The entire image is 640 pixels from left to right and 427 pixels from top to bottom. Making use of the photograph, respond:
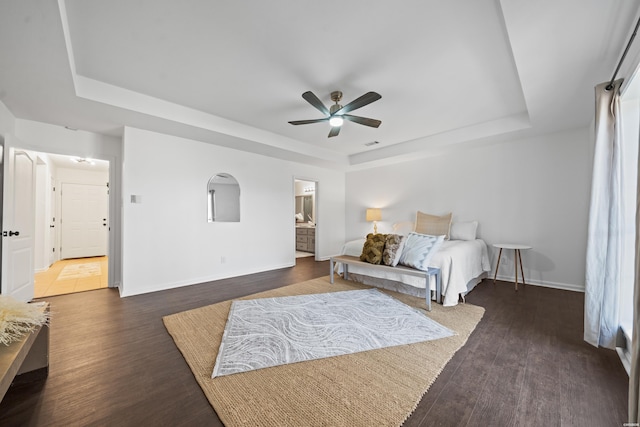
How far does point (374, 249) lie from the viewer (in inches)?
139

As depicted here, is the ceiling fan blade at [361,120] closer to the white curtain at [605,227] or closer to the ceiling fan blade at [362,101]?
the ceiling fan blade at [362,101]

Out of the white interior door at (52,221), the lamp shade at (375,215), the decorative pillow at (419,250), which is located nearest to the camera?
the decorative pillow at (419,250)

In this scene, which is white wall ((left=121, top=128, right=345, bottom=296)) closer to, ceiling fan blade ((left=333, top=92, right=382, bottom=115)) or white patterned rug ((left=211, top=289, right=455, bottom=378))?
white patterned rug ((left=211, top=289, right=455, bottom=378))

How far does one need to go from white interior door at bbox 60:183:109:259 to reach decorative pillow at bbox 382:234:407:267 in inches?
272

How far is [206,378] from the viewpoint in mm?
1683

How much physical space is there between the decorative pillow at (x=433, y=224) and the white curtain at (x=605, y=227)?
2.55m

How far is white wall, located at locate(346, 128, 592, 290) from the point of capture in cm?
369

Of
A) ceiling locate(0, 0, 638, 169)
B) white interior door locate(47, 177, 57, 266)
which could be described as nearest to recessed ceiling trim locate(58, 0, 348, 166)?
ceiling locate(0, 0, 638, 169)

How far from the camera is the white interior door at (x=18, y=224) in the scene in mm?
2734

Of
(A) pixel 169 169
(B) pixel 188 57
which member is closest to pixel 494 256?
(B) pixel 188 57

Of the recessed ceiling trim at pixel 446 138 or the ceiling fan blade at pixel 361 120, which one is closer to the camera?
the ceiling fan blade at pixel 361 120

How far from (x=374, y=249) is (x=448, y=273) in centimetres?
97

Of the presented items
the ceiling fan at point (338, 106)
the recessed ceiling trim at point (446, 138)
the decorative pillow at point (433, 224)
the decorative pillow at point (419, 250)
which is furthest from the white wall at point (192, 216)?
the decorative pillow at point (419, 250)

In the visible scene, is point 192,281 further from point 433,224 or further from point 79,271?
point 433,224
